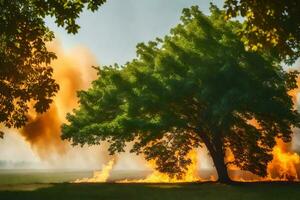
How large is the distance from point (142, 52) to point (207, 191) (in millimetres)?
16670

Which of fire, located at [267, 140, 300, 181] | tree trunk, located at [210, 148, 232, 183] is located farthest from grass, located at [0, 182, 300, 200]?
fire, located at [267, 140, 300, 181]

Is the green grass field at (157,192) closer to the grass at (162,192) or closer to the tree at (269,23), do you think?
the grass at (162,192)

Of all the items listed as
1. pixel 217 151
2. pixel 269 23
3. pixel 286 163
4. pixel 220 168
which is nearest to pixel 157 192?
pixel 220 168

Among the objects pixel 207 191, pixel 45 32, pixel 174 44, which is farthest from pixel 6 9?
pixel 174 44

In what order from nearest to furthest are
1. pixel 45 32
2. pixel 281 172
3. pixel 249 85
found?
pixel 45 32 < pixel 249 85 < pixel 281 172

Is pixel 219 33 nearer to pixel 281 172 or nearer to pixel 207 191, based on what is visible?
pixel 207 191

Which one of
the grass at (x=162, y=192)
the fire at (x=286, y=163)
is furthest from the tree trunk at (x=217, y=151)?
the fire at (x=286, y=163)

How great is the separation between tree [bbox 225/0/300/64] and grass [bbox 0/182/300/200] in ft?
37.7

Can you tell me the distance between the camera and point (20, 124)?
2094 cm

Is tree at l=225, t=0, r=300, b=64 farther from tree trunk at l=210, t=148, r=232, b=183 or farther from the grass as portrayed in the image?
tree trunk at l=210, t=148, r=232, b=183

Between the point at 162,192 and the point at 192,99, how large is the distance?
11.2 meters

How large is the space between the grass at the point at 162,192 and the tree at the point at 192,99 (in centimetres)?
537

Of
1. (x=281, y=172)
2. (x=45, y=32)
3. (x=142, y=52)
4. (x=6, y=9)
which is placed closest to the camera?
(x=6, y=9)

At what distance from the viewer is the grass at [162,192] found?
25.0m
